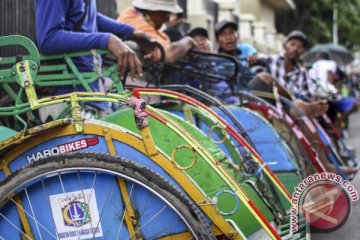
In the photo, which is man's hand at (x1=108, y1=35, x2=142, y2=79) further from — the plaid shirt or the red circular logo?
the plaid shirt

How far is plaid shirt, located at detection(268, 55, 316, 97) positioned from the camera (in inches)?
325

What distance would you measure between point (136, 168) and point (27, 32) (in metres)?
2.88

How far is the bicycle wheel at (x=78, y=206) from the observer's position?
9.99ft

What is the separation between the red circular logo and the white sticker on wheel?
1200mm

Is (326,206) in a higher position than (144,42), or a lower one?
lower

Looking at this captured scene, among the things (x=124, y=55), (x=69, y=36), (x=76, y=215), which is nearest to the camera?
(x=76, y=215)

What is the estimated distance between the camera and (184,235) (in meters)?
3.09

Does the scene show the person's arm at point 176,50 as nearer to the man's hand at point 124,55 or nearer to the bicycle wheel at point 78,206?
the man's hand at point 124,55

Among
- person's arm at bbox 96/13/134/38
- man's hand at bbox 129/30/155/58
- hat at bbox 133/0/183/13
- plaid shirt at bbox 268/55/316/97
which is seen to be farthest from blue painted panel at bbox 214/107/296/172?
plaid shirt at bbox 268/55/316/97

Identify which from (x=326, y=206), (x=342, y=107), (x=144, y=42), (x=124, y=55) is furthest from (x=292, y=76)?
(x=124, y=55)

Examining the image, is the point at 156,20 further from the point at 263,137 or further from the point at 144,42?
the point at 263,137

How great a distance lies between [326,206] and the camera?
14.3 feet

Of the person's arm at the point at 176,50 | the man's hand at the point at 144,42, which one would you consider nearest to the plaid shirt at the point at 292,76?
the person's arm at the point at 176,50

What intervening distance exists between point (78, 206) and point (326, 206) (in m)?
1.84
